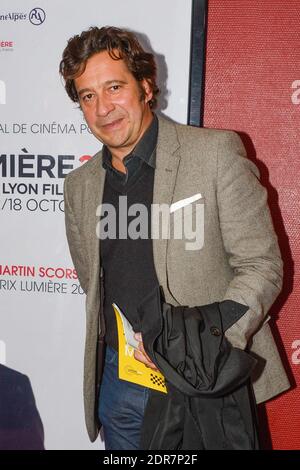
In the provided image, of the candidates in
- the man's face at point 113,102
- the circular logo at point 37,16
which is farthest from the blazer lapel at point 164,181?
the circular logo at point 37,16

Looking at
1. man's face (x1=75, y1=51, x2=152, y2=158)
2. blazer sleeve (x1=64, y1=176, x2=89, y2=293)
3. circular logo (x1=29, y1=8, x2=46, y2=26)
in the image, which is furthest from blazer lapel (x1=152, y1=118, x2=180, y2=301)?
circular logo (x1=29, y1=8, x2=46, y2=26)

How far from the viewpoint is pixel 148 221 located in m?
1.87

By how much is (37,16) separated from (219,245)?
150cm

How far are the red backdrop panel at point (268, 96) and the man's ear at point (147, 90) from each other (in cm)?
57

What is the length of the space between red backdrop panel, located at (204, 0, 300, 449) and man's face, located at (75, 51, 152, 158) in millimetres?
697

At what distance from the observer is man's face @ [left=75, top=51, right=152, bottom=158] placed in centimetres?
192

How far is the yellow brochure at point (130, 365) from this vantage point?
1.75m

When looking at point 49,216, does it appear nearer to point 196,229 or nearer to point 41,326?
point 41,326

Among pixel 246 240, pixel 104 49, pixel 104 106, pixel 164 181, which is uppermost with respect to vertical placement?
pixel 104 49

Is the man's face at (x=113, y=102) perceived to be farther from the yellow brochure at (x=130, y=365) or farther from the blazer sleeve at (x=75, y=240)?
the yellow brochure at (x=130, y=365)

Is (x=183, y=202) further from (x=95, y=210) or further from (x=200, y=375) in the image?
(x=200, y=375)

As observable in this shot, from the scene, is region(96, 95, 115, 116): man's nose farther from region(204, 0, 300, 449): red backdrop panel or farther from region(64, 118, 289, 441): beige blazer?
region(204, 0, 300, 449): red backdrop panel

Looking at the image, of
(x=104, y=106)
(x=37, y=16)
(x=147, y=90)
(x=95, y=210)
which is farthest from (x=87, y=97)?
(x=37, y=16)
